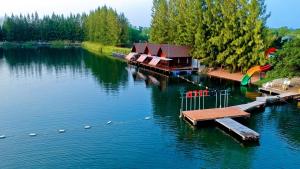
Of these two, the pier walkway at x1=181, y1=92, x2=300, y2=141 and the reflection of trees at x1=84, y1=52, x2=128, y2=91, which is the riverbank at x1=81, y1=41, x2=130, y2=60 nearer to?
the reflection of trees at x1=84, y1=52, x2=128, y2=91

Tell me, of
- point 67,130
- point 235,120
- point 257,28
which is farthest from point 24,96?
point 257,28

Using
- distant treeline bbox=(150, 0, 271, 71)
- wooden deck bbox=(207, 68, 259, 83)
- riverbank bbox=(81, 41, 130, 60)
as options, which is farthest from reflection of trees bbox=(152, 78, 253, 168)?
riverbank bbox=(81, 41, 130, 60)

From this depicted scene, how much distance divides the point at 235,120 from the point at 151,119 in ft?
36.3

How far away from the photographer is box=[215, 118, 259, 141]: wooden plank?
35.6 m

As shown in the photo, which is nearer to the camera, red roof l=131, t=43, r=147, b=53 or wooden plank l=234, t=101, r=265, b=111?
wooden plank l=234, t=101, r=265, b=111

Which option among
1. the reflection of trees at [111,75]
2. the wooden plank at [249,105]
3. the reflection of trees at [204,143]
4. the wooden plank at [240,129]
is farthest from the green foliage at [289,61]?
the reflection of trees at [111,75]

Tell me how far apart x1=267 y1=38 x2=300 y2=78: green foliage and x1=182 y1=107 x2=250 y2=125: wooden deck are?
45.3 ft

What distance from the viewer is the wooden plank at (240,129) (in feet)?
117

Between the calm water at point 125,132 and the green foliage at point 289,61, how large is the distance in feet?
19.9

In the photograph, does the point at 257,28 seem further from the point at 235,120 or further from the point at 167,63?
the point at 235,120

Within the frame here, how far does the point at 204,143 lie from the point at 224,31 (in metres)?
47.5

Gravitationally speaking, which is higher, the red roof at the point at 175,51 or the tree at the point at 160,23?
the tree at the point at 160,23

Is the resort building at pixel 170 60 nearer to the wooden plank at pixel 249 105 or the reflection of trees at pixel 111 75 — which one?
the reflection of trees at pixel 111 75

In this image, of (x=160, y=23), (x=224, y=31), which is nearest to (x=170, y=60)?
(x=224, y=31)
